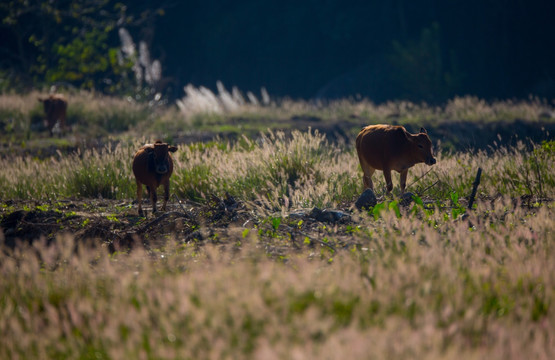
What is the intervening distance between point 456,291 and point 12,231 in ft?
17.0

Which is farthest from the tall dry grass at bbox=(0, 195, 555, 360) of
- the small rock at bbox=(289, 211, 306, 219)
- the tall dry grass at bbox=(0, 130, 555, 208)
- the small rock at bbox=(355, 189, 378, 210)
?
the tall dry grass at bbox=(0, 130, 555, 208)

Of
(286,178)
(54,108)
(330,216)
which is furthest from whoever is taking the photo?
(54,108)

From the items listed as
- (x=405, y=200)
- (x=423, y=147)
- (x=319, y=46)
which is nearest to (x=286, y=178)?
(x=405, y=200)

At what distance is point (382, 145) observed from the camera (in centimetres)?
774

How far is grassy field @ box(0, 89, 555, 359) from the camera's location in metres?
3.17

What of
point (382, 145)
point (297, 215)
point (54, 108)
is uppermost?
point (54, 108)

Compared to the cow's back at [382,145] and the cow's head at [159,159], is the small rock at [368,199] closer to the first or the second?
the cow's back at [382,145]

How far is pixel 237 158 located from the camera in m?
9.62

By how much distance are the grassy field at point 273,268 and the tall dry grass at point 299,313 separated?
0.02 metres

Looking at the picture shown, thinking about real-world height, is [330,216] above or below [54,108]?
below

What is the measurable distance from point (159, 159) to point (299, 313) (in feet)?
14.9

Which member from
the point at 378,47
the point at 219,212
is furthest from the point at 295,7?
the point at 219,212

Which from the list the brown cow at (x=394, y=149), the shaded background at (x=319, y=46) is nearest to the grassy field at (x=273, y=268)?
the brown cow at (x=394, y=149)

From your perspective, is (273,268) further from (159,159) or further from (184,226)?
(159,159)
